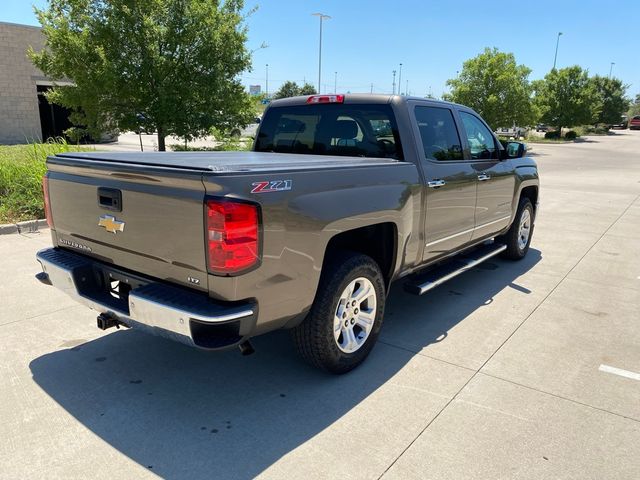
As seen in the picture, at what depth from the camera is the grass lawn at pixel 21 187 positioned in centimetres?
754

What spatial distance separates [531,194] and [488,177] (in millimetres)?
1999

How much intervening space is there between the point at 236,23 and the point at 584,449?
1119 centimetres

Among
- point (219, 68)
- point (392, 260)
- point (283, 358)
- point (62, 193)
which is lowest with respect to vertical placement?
point (283, 358)

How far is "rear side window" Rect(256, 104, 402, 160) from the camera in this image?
13.5 feet

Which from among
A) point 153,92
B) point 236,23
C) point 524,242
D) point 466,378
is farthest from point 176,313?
point 236,23

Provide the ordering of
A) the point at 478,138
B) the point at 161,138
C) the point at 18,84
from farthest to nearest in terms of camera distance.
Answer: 1. the point at 18,84
2. the point at 161,138
3. the point at 478,138

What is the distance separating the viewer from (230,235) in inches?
98.6

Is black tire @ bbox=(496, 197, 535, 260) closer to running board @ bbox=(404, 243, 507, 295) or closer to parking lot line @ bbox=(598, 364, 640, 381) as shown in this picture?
running board @ bbox=(404, 243, 507, 295)

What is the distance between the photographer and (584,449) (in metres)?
2.78

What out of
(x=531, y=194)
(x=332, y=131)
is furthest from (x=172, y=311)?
(x=531, y=194)

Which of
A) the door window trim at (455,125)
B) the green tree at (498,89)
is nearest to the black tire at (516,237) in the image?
the door window trim at (455,125)

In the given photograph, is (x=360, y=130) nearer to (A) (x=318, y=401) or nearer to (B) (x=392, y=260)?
(B) (x=392, y=260)

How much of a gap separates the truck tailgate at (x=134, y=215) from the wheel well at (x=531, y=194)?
5.15 metres

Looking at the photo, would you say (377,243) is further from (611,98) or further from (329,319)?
(611,98)
